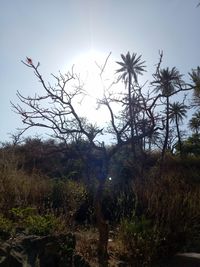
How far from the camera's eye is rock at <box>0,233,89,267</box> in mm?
5781

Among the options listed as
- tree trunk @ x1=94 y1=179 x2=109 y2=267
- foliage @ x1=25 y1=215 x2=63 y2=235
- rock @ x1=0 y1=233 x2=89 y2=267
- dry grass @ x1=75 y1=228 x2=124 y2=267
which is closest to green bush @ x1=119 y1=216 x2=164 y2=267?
dry grass @ x1=75 y1=228 x2=124 y2=267

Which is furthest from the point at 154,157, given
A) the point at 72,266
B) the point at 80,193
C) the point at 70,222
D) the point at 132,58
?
the point at 72,266

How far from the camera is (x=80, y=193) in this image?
11711 millimetres

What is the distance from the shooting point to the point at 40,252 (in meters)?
6.19

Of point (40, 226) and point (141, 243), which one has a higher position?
point (40, 226)

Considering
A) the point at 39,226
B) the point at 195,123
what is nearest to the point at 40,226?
the point at 39,226

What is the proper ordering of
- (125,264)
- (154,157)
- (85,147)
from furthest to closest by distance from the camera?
(154,157)
(85,147)
(125,264)

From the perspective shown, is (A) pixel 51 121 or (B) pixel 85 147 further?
(B) pixel 85 147

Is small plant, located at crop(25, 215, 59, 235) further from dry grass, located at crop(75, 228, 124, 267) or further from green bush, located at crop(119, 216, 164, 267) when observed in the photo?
green bush, located at crop(119, 216, 164, 267)

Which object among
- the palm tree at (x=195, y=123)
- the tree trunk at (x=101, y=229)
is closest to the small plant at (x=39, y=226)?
the tree trunk at (x=101, y=229)

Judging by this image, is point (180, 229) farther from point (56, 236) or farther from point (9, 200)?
point (9, 200)

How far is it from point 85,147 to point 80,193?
4.36 metres

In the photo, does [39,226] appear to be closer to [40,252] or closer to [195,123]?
[40,252]

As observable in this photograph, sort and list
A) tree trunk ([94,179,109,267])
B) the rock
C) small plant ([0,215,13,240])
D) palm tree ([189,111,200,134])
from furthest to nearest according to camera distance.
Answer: palm tree ([189,111,200,134]) < small plant ([0,215,13,240]) < tree trunk ([94,179,109,267]) < the rock
